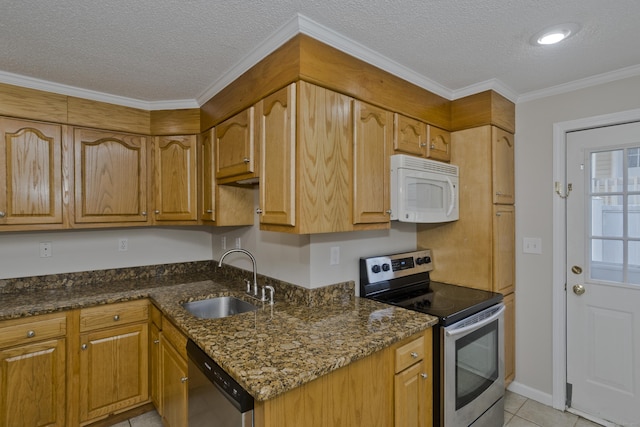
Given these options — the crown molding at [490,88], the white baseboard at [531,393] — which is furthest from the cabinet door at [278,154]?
the white baseboard at [531,393]

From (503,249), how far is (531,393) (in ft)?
3.65

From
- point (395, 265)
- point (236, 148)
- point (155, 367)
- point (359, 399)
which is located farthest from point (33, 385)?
point (395, 265)

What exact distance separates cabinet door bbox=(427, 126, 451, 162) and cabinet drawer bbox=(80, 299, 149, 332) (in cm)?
226

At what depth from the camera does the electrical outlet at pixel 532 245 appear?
244 centimetres

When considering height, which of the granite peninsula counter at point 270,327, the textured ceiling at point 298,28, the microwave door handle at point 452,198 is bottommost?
the granite peninsula counter at point 270,327

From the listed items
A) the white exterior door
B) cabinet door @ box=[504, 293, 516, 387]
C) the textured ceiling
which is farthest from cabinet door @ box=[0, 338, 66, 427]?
the white exterior door

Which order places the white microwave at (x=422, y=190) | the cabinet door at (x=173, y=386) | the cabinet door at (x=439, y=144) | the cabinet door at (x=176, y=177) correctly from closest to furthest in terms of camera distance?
the cabinet door at (x=173, y=386), the white microwave at (x=422, y=190), the cabinet door at (x=439, y=144), the cabinet door at (x=176, y=177)

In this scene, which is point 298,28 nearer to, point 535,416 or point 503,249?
point 503,249

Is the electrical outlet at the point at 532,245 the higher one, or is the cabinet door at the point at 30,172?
the cabinet door at the point at 30,172

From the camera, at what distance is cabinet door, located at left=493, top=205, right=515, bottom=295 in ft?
7.61

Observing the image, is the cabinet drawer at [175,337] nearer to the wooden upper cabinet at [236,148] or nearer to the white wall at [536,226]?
the wooden upper cabinet at [236,148]

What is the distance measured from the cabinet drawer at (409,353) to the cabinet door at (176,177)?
1809 mm

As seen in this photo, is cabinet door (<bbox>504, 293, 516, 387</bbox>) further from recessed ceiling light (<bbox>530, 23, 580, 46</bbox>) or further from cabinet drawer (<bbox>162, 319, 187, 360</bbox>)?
cabinet drawer (<bbox>162, 319, 187, 360</bbox>)

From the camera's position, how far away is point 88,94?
236 centimetres
